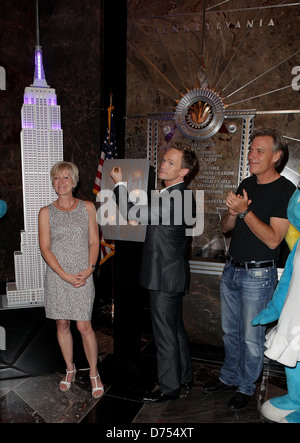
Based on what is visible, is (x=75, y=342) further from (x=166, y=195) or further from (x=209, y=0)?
(x=209, y=0)

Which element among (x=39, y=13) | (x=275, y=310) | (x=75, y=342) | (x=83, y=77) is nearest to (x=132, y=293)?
(x=75, y=342)

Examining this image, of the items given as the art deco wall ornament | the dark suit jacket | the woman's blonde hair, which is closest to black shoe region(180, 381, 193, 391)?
the dark suit jacket

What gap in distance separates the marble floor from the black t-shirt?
107cm

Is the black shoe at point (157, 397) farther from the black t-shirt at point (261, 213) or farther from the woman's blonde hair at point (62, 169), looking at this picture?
the woman's blonde hair at point (62, 169)

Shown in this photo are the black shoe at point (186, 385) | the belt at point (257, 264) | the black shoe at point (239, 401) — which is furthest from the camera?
the black shoe at point (186, 385)

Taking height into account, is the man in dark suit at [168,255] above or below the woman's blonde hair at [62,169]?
below

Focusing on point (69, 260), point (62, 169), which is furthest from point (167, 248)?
point (62, 169)

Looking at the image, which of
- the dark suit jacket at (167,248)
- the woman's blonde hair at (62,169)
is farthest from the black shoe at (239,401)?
the woman's blonde hair at (62,169)

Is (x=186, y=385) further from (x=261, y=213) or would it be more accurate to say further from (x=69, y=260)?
(x=261, y=213)

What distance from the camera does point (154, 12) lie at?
12.1ft

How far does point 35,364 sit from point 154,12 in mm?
3712

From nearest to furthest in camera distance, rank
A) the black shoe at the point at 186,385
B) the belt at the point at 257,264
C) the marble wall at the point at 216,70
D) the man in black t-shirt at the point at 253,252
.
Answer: the man in black t-shirt at the point at 253,252 → the belt at the point at 257,264 → the black shoe at the point at 186,385 → the marble wall at the point at 216,70

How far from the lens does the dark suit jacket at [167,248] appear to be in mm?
2173

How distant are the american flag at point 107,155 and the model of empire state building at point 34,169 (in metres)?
0.94
